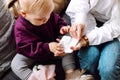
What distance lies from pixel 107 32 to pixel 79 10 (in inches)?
6.6

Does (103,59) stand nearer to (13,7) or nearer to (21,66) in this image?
(21,66)

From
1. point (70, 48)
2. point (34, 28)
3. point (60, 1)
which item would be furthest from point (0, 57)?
point (60, 1)

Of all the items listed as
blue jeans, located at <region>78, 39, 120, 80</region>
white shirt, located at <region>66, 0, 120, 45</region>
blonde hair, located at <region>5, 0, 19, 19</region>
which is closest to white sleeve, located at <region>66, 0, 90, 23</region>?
white shirt, located at <region>66, 0, 120, 45</region>

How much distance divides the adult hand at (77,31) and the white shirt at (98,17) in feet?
0.12

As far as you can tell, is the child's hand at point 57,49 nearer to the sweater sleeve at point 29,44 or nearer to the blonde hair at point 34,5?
the sweater sleeve at point 29,44

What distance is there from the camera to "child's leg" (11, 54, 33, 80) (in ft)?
3.83

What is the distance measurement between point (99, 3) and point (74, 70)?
0.33 m

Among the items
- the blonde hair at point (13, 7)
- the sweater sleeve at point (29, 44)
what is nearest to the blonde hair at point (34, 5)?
the sweater sleeve at point (29, 44)

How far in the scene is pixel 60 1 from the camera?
1.40 meters

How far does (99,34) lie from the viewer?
113cm

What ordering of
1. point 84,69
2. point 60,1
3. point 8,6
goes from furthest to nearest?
1. point 60,1
2. point 8,6
3. point 84,69

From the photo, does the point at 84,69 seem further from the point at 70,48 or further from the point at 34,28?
the point at 34,28

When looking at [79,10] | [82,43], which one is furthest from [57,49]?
[79,10]

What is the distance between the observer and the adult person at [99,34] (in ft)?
3.57
